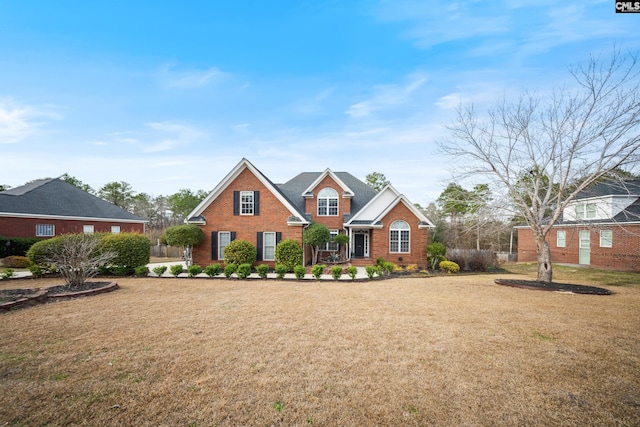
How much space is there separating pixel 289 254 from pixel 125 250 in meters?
8.91

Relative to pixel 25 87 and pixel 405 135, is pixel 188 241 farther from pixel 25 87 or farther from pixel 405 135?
pixel 405 135

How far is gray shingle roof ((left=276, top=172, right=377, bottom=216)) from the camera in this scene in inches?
931

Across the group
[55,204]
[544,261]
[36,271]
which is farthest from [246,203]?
[55,204]

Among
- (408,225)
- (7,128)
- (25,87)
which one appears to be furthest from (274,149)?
(7,128)

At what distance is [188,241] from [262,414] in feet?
49.8

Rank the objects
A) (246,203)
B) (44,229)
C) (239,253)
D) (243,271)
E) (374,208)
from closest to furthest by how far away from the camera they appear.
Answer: (243,271)
(239,253)
(246,203)
(374,208)
(44,229)

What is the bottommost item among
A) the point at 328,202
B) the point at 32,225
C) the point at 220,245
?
the point at 220,245

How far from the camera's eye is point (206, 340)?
19.1 feet

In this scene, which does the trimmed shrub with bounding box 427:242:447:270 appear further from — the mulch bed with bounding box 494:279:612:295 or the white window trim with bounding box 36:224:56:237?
the white window trim with bounding box 36:224:56:237

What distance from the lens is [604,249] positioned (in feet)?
66.7

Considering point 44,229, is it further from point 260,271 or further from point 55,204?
point 260,271

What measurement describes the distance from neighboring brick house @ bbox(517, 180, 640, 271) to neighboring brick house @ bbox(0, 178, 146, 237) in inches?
1460

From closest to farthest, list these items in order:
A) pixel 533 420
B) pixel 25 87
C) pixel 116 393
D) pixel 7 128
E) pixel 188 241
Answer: pixel 533 420, pixel 116 393, pixel 25 87, pixel 7 128, pixel 188 241

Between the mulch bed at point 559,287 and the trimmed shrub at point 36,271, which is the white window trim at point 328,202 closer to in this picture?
the mulch bed at point 559,287
